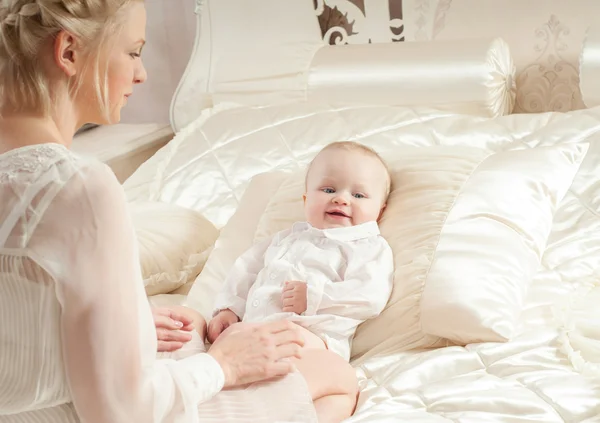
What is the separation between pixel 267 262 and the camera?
155 cm

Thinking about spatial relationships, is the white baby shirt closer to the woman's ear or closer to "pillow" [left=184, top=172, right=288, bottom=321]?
"pillow" [left=184, top=172, right=288, bottom=321]

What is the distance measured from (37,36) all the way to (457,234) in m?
0.86

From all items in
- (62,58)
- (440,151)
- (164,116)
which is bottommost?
(164,116)

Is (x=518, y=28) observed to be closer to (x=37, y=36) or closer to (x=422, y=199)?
(x=422, y=199)

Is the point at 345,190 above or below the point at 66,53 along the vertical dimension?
below

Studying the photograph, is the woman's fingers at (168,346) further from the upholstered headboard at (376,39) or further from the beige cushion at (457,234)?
the upholstered headboard at (376,39)

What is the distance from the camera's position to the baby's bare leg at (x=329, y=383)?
1193 mm

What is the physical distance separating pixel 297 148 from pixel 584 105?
2.74 feet

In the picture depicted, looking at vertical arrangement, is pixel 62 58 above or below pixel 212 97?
above

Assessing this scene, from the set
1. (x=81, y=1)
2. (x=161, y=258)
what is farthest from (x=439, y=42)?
→ (x=81, y=1)

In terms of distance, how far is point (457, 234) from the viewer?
4.92 ft

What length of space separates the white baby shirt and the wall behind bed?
1034 mm

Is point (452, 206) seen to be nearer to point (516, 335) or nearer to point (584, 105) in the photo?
point (516, 335)

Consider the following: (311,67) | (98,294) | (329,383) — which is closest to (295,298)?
(329,383)
